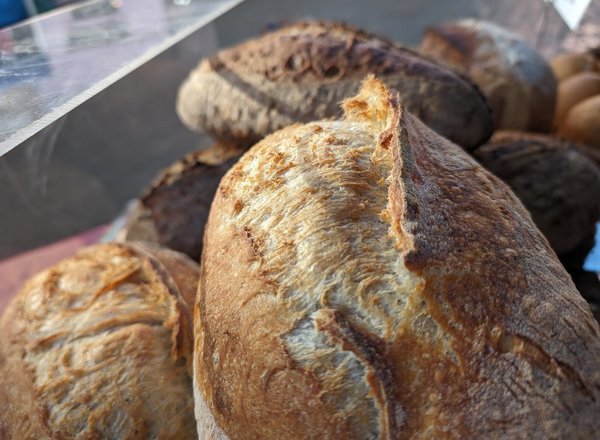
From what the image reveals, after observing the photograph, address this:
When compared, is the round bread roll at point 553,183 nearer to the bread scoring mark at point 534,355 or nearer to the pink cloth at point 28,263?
the bread scoring mark at point 534,355

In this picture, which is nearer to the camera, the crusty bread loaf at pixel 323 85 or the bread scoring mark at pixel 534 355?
the bread scoring mark at pixel 534 355

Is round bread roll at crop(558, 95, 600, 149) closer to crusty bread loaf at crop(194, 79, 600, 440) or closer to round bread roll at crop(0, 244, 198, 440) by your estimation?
crusty bread loaf at crop(194, 79, 600, 440)

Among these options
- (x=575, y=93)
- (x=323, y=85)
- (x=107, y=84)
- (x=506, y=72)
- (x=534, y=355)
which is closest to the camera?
(x=534, y=355)

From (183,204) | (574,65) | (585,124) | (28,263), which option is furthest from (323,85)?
(574,65)

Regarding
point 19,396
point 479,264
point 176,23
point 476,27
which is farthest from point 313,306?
point 476,27

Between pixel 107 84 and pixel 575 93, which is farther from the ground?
pixel 107 84

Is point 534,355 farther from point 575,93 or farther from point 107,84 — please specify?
point 575,93

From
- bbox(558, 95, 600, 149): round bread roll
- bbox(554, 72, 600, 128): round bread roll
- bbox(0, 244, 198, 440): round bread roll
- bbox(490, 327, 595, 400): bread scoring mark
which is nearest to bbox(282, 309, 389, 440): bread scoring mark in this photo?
bbox(490, 327, 595, 400): bread scoring mark

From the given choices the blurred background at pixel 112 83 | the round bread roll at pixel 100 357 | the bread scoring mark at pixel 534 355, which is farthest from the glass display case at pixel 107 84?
the bread scoring mark at pixel 534 355
